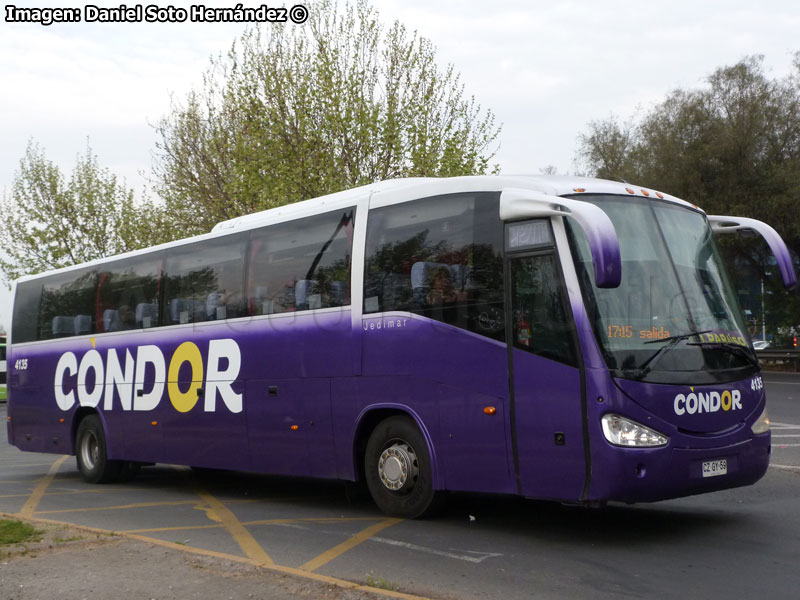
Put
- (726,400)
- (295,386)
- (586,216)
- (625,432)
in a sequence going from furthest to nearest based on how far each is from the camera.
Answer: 1. (295,386)
2. (726,400)
3. (625,432)
4. (586,216)

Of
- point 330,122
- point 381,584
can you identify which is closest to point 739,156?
point 330,122

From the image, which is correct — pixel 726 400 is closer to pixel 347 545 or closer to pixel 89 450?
pixel 347 545

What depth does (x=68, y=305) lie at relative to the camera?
16.1 meters

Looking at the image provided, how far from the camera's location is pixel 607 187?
8992 mm

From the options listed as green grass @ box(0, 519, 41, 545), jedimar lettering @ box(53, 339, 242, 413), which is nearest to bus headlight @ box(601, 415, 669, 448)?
green grass @ box(0, 519, 41, 545)

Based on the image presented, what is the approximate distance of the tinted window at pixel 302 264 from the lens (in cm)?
1070

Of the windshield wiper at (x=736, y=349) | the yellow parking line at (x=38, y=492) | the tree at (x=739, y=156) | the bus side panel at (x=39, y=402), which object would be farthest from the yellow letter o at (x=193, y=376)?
the tree at (x=739, y=156)

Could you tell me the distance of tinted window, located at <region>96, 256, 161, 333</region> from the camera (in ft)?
46.4

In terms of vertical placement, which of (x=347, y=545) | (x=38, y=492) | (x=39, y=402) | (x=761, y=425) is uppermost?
(x=39, y=402)

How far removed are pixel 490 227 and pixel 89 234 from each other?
43861mm

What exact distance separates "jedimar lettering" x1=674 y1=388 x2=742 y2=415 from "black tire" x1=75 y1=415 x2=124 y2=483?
31.5ft

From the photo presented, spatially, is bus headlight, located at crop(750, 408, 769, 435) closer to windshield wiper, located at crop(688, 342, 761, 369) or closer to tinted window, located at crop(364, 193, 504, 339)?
windshield wiper, located at crop(688, 342, 761, 369)

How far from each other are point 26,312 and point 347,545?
10.8 m

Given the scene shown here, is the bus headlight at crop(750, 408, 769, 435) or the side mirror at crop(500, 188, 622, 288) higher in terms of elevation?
the side mirror at crop(500, 188, 622, 288)
